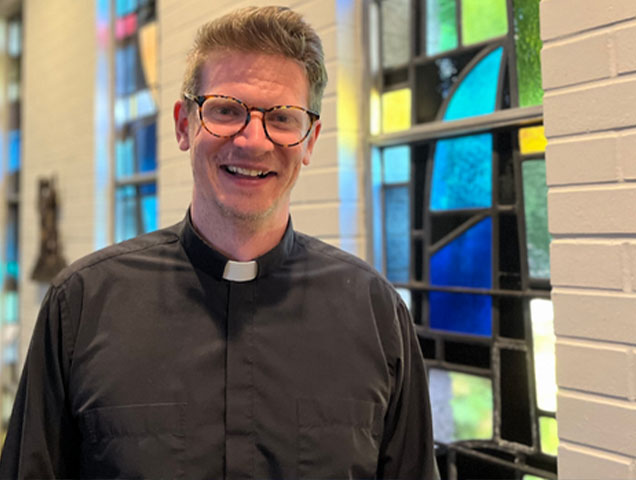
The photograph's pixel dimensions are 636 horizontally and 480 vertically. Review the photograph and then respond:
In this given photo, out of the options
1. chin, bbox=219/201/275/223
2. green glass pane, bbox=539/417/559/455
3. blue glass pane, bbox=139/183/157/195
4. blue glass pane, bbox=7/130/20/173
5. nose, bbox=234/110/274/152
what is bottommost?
green glass pane, bbox=539/417/559/455

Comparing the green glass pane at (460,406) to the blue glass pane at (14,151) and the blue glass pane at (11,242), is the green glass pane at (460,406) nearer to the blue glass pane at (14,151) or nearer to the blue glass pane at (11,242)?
the blue glass pane at (11,242)

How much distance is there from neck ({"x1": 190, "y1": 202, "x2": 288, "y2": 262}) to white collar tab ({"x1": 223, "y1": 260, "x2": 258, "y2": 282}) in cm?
2

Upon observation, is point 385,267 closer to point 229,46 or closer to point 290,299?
point 290,299

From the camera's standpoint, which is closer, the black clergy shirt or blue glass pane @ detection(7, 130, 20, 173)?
the black clergy shirt

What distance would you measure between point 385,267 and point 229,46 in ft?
3.36

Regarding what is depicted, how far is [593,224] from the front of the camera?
1102 millimetres

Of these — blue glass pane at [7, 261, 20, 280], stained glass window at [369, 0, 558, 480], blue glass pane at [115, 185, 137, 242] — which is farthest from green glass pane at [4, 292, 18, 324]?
stained glass window at [369, 0, 558, 480]

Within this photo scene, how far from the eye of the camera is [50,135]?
3.58 meters

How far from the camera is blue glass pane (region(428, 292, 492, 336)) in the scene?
1541 millimetres

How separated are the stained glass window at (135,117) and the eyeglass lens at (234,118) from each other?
205cm

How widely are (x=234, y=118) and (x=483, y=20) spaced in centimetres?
95

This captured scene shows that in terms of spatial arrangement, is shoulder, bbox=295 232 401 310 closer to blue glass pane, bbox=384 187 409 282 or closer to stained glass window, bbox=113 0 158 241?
blue glass pane, bbox=384 187 409 282

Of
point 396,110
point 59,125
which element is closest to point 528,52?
point 396,110

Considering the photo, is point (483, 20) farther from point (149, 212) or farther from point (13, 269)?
point (13, 269)
